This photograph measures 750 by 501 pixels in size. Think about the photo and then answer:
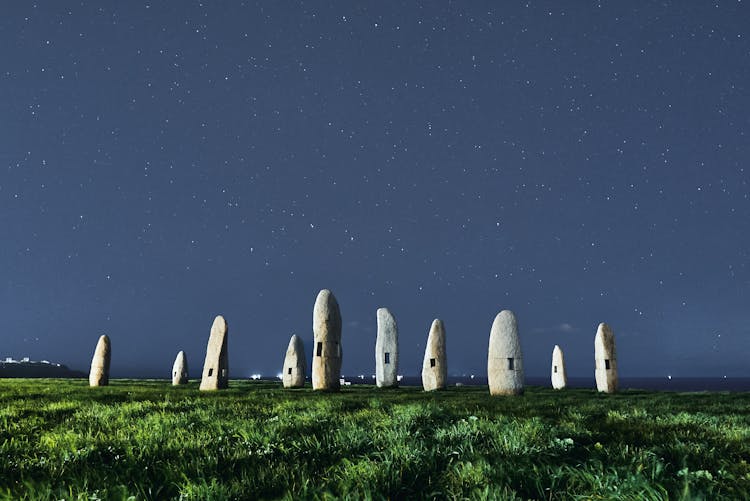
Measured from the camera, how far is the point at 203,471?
3.78 meters

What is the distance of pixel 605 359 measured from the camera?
25.2 meters

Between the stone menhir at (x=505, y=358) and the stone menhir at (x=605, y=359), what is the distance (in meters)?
6.27

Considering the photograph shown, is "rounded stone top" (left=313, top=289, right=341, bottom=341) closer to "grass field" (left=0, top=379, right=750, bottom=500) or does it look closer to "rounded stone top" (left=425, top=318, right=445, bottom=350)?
"rounded stone top" (left=425, top=318, right=445, bottom=350)

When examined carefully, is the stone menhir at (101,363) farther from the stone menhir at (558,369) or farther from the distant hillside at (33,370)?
the distant hillside at (33,370)

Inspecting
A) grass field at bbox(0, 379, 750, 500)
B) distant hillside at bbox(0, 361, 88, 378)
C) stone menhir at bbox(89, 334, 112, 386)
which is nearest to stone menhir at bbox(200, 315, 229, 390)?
stone menhir at bbox(89, 334, 112, 386)

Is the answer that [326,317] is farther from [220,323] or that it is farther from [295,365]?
[295,365]

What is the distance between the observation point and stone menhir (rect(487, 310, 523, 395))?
2069 cm

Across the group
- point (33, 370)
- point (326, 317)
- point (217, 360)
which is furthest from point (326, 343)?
point (33, 370)

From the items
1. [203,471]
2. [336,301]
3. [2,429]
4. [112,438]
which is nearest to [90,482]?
[203,471]

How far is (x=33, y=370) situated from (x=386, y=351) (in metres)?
57.6

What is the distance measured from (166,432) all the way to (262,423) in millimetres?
1168

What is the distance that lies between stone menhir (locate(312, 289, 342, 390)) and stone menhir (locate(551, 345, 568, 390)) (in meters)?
16.5

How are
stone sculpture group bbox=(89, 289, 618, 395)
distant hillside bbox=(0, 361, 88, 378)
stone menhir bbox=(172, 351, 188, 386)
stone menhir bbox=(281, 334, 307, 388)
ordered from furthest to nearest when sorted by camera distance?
distant hillside bbox=(0, 361, 88, 378), stone menhir bbox=(172, 351, 188, 386), stone menhir bbox=(281, 334, 307, 388), stone sculpture group bbox=(89, 289, 618, 395)

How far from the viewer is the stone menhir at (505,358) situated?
20.7m
